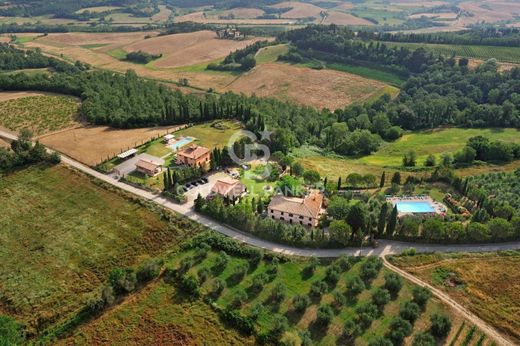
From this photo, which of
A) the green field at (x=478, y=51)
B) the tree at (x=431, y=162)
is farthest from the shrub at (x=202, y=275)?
the green field at (x=478, y=51)

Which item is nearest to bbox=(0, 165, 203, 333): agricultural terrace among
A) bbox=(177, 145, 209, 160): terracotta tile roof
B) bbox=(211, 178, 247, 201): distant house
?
bbox=(211, 178, 247, 201): distant house

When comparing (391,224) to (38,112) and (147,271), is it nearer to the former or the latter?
(147,271)

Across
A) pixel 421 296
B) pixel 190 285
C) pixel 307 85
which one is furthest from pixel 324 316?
pixel 307 85

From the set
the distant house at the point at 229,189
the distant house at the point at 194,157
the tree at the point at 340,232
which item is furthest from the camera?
the distant house at the point at 194,157

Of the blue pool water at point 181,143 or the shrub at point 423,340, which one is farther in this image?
the blue pool water at point 181,143

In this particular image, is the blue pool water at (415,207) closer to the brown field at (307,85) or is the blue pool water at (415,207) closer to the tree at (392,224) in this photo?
the tree at (392,224)

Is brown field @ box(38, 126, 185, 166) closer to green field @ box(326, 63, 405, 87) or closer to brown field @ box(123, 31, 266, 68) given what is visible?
brown field @ box(123, 31, 266, 68)

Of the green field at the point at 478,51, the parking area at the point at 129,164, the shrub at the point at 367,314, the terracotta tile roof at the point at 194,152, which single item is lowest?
the shrub at the point at 367,314
